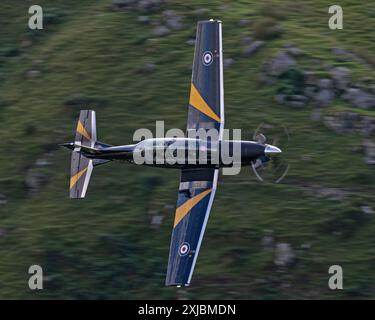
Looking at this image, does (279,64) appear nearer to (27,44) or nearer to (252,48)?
(252,48)

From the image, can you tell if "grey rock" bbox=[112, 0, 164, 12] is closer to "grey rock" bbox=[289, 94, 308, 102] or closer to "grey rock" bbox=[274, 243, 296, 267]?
"grey rock" bbox=[289, 94, 308, 102]

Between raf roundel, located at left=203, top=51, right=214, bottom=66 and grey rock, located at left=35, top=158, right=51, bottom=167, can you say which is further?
grey rock, located at left=35, top=158, right=51, bottom=167

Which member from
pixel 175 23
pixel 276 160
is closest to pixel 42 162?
pixel 175 23

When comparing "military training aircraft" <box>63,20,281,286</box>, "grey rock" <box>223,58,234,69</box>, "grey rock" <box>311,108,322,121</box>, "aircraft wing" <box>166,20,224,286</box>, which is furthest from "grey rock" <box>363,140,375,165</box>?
"grey rock" <box>223,58,234,69</box>

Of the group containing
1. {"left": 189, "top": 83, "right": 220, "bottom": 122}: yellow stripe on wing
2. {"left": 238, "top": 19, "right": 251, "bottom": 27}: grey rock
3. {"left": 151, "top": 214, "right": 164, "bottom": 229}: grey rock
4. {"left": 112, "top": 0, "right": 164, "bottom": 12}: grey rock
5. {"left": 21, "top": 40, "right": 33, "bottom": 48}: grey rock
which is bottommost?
{"left": 151, "top": 214, "right": 164, "bottom": 229}: grey rock

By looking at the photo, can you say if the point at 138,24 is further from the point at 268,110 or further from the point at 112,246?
the point at 112,246

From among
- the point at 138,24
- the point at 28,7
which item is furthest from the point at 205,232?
the point at 28,7
